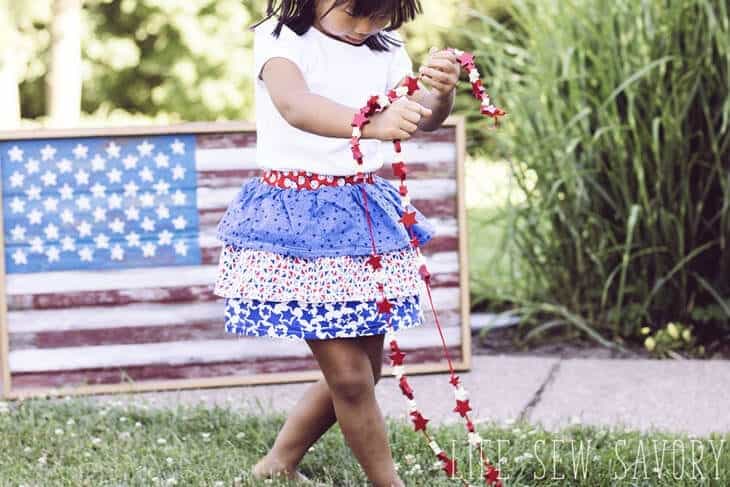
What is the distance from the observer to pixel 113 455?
2.97 meters

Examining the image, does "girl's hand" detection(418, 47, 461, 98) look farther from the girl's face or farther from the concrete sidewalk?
the concrete sidewalk

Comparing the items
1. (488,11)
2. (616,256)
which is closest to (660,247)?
(616,256)

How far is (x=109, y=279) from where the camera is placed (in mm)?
3777

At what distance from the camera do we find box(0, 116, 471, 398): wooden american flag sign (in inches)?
147

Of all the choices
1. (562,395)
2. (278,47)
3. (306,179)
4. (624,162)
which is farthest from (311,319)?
(624,162)

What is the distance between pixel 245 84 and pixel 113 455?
38.4 ft

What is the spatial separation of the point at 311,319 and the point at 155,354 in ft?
4.73

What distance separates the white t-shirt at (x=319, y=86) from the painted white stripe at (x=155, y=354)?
132cm

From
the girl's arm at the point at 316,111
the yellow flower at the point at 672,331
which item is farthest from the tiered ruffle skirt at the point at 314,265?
the yellow flower at the point at 672,331

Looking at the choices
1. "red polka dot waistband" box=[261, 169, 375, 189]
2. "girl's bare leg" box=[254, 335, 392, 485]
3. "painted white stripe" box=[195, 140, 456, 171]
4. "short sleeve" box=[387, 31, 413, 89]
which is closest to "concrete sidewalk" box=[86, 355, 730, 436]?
"girl's bare leg" box=[254, 335, 392, 485]

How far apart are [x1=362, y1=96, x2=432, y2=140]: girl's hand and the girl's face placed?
0.35 m

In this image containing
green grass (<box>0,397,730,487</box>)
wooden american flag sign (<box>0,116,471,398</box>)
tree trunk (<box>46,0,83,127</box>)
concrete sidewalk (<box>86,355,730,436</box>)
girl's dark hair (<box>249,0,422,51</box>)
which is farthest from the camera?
tree trunk (<box>46,0,83,127</box>)

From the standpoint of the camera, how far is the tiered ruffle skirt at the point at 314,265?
Answer: 2486 mm

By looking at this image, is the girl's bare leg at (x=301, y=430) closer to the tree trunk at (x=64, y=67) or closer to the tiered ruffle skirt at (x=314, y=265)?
the tiered ruffle skirt at (x=314, y=265)
